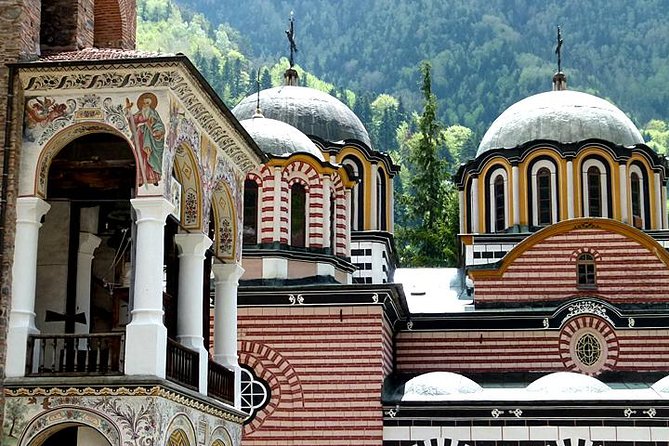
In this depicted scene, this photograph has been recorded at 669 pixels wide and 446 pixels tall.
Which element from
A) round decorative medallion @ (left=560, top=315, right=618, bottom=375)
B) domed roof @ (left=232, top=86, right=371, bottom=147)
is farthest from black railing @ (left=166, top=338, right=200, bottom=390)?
domed roof @ (left=232, top=86, right=371, bottom=147)

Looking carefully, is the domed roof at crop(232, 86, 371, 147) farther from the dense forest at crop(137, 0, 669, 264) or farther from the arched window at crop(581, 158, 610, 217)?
the dense forest at crop(137, 0, 669, 264)

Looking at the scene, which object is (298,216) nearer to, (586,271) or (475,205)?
(586,271)

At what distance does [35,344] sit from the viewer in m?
14.2

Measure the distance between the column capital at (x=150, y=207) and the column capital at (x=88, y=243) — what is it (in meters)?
2.47

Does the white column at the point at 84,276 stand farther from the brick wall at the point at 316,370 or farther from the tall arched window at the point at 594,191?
the tall arched window at the point at 594,191

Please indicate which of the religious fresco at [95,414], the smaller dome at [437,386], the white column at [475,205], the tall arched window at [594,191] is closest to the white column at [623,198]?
the tall arched window at [594,191]

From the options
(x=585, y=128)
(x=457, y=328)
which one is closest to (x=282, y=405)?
(x=457, y=328)

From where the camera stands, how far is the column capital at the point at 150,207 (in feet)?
46.6

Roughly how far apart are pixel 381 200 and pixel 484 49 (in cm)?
9618

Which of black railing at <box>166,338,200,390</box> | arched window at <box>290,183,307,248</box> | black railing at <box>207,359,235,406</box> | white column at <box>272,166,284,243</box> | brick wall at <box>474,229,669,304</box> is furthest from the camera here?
brick wall at <box>474,229,669,304</box>

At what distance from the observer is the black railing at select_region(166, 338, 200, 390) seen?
14.6 metres

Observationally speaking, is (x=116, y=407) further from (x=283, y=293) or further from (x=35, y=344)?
(x=283, y=293)

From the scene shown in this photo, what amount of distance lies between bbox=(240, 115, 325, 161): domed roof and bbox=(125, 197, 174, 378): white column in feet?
38.8

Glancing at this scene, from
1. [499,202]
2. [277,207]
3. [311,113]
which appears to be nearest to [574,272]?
[499,202]
